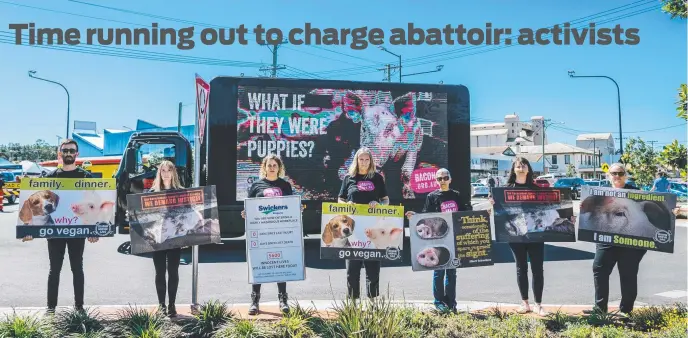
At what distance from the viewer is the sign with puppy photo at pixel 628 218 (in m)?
5.52

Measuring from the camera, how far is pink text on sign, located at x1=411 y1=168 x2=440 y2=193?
10.5m

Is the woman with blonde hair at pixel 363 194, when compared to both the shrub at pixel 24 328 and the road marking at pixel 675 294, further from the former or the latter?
the road marking at pixel 675 294

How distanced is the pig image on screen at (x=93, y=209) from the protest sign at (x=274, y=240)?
1486 millimetres

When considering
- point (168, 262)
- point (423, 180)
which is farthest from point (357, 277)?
point (423, 180)

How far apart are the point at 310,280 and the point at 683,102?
5.55 meters

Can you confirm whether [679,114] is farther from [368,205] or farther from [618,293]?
[368,205]

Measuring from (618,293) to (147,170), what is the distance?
29.1 ft

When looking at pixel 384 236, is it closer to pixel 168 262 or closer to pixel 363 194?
pixel 363 194

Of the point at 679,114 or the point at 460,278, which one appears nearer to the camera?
the point at 679,114

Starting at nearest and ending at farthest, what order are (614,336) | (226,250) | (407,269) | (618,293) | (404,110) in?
(614,336) → (618,293) → (407,269) → (404,110) → (226,250)

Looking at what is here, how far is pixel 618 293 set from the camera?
7.43 meters

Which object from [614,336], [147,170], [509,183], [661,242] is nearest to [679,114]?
[661,242]

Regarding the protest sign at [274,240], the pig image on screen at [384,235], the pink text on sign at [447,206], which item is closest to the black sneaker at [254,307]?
Answer: the protest sign at [274,240]

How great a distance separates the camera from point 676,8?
17.8 feet
